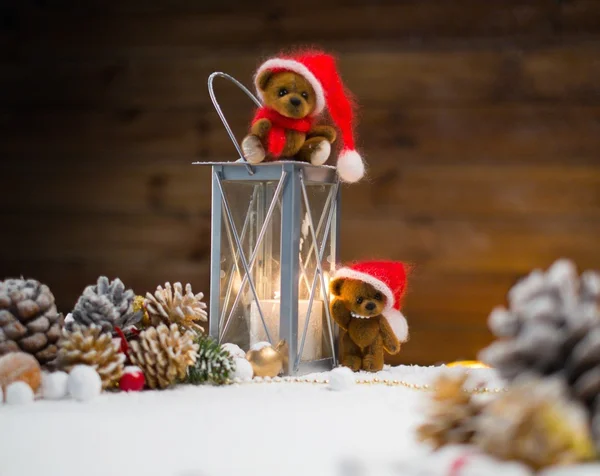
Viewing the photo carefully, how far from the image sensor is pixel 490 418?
509 mm

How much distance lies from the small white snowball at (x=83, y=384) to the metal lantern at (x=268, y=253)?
10.8 inches

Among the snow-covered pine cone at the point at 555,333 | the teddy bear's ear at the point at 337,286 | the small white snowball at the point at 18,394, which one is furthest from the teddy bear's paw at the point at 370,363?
the snow-covered pine cone at the point at 555,333

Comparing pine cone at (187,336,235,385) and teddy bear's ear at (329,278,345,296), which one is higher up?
teddy bear's ear at (329,278,345,296)

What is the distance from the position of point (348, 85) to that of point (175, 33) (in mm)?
420

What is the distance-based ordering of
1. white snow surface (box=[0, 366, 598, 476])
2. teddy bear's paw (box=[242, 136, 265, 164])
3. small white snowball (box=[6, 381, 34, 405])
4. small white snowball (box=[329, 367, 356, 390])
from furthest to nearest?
teddy bear's paw (box=[242, 136, 265, 164]) → small white snowball (box=[329, 367, 356, 390]) → small white snowball (box=[6, 381, 34, 405]) → white snow surface (box=[0, 366, 598, 476])

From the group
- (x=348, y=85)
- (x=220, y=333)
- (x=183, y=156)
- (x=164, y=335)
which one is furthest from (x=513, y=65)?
(x=164, y=335)

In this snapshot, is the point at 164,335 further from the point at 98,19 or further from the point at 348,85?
the point at 98,19

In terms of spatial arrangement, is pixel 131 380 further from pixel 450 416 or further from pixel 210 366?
pixel 450 416

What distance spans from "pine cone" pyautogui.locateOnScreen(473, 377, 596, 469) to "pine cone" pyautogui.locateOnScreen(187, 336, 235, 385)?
1.82 feet

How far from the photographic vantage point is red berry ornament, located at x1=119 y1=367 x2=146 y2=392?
96cm

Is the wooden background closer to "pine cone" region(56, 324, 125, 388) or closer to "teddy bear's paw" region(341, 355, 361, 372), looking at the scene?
"teddy bear's paw" region(341, 355, 361, 372)

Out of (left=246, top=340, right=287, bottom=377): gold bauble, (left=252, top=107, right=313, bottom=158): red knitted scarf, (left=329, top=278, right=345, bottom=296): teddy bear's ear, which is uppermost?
(left=252, top=107, right=313, bottom=158): red knitted scarf

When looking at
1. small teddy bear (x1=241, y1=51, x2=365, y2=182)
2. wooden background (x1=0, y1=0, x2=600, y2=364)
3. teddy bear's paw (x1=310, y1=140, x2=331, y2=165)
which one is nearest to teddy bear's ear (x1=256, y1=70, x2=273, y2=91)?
small teddy bear (x1=241, y1=51, x2=365, y2=182)

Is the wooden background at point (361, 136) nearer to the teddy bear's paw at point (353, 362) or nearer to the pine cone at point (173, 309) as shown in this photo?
the teddy bear's paw at point (353, 362)
